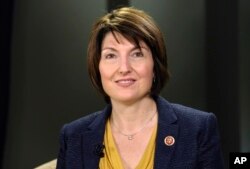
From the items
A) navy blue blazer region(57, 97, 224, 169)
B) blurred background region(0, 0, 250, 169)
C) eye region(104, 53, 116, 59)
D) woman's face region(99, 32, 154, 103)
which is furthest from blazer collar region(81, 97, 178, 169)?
blurred background region(0, 0, 250, 169)

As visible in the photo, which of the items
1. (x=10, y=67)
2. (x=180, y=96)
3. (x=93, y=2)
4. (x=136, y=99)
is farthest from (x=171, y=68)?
(x=136, y=99)

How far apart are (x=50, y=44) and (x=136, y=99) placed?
1.49 m

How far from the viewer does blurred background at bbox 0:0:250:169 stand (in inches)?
107

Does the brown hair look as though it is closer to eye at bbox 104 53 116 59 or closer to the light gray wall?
eye at bbox 104 53 116 59

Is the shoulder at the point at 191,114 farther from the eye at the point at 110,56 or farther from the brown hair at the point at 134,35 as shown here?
the eye at the point at 110,56

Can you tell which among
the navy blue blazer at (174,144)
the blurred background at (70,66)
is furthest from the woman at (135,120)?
the blurred background at (70,66)

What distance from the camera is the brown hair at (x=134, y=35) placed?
4.50ft

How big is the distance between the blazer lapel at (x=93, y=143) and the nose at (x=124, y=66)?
226 mm

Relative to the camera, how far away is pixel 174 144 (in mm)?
1357

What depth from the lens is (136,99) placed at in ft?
4.66

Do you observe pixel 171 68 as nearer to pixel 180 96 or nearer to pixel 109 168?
pixel 180 96

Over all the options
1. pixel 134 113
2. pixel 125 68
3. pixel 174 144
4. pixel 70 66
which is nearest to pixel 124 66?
pixel 125 68

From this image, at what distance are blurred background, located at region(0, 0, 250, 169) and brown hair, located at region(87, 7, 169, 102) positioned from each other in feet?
4.22

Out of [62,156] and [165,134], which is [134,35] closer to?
[165,134]
